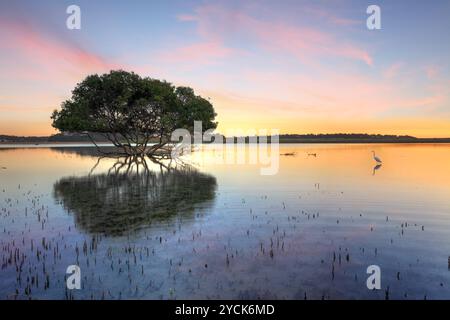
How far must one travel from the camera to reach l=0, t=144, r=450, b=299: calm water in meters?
8.48

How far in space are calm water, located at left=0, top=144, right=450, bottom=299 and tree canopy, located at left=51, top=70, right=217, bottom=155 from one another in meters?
31.5

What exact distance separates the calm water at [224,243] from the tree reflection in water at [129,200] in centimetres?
10

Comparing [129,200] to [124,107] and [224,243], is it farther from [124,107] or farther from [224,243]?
[124,107]

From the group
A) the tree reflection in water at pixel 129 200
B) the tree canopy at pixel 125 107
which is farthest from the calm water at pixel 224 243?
the tree canopy at pixel 125 107

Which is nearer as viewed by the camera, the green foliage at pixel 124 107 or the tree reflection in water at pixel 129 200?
the tree reflection in water at pixel 129 200

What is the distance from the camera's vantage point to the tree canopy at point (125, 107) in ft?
172

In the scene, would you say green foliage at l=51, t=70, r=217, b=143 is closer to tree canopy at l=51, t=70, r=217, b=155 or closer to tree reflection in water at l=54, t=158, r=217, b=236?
tree canopy at l=51, t=70, r=217, b=155

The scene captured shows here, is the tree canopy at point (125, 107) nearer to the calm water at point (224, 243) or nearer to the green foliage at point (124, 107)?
the green foliage at point (124, 107)

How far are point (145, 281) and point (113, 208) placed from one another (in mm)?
10366

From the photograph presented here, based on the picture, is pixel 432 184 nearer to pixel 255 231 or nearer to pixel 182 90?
pixel 255 231

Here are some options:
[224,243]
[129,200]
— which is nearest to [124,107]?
[129,200]

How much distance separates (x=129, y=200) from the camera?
68.1ft
